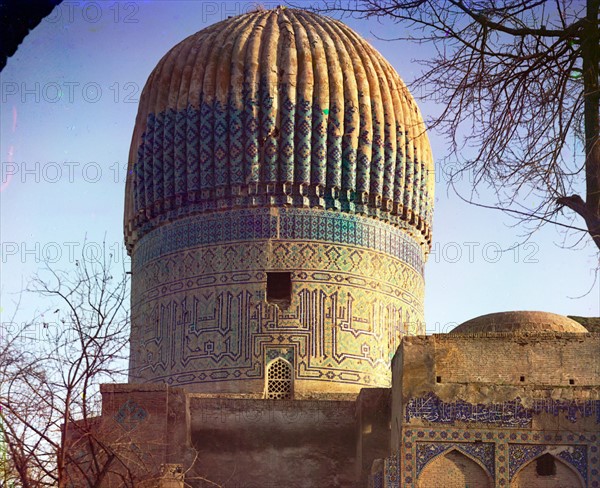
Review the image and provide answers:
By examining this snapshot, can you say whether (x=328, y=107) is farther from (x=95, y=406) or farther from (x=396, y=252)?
(x=95, y=406)

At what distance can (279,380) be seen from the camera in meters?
13.9

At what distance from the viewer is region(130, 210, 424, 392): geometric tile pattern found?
14.0m

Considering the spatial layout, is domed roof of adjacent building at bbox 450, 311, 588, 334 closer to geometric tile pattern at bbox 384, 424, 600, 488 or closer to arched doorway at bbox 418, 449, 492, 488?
geometric tile pattern at bbox 384, 424, 600, 488

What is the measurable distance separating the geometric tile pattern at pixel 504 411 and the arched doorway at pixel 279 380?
8.82 ft

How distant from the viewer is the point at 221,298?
14242 mm

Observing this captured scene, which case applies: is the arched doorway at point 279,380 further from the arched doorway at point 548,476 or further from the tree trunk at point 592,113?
the tree trunk at point 592,113

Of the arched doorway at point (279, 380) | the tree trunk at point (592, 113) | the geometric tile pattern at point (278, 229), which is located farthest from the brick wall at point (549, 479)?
the tree trunk at point (592, 113)

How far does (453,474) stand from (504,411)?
28.5 inches

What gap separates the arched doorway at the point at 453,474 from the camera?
1124 cm

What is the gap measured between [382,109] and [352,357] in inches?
120

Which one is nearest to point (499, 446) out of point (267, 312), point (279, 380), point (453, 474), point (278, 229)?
point (453, 474)

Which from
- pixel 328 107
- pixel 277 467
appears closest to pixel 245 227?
pixel 328 107

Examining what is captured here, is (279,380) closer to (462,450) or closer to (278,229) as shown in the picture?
(278,229)

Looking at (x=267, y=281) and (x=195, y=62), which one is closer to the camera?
(x=267, y=281)
